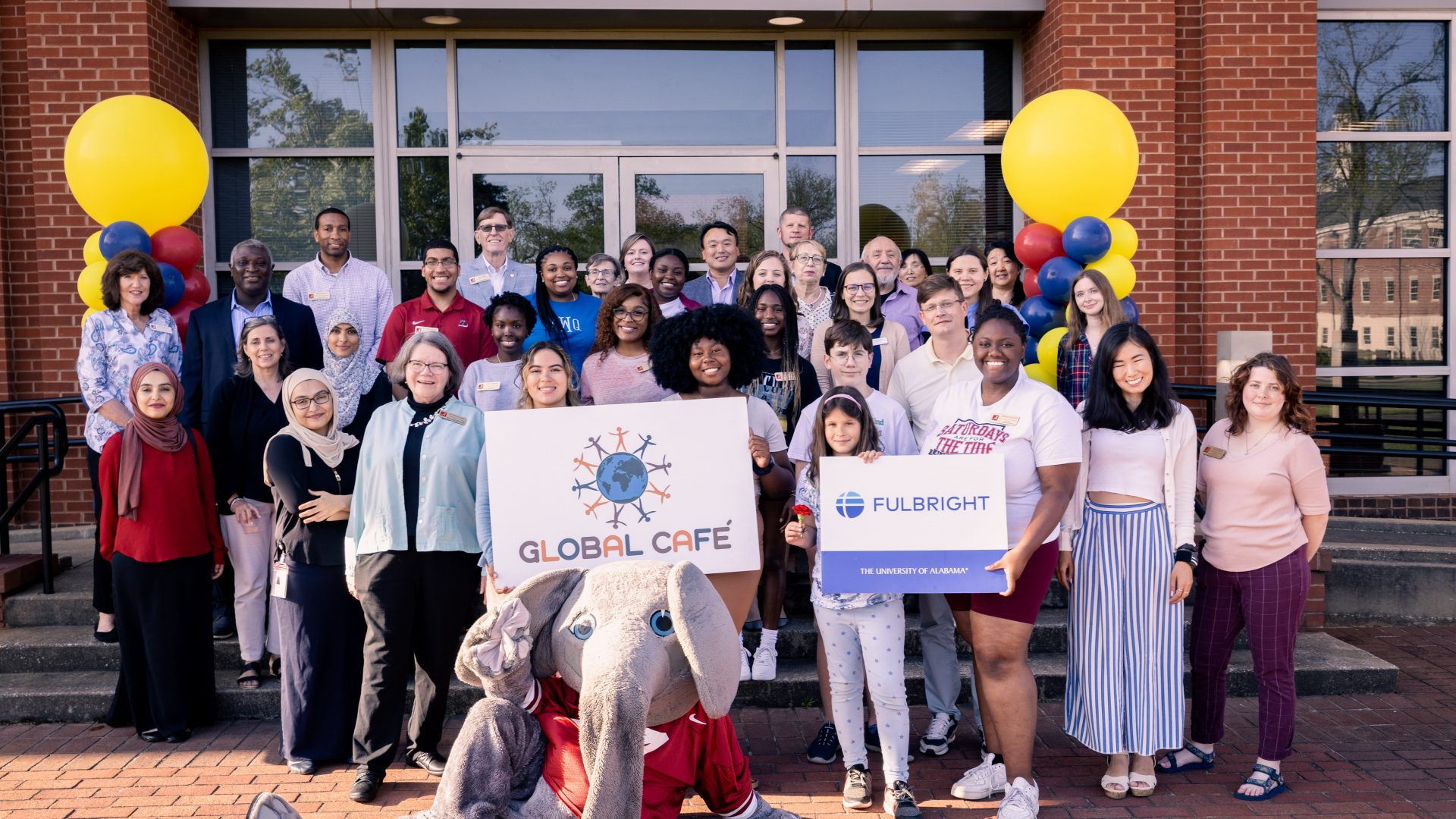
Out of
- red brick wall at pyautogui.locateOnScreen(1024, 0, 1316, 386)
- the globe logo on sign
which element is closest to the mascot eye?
the globe logo on sign

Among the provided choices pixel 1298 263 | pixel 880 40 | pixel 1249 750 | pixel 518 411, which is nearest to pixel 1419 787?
pixel 1249 750

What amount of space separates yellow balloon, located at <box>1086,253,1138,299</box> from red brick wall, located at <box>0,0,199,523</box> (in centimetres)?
705

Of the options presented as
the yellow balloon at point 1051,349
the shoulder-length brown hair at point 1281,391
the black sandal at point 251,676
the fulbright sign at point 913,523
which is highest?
the yellow balloon at point 1051,349

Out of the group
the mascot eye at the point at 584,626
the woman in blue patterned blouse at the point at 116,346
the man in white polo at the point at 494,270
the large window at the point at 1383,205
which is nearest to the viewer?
the mascot eye at the point at 584,626

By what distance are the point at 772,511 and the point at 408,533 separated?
1.81 m

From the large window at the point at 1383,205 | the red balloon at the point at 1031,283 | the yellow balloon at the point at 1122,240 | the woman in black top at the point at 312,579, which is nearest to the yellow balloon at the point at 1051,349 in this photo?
the red balloon at the point at 1031,283

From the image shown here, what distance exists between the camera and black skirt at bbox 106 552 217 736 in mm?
5668

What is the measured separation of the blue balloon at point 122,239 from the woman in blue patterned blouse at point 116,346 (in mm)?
224

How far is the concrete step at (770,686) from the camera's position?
603 centimetres

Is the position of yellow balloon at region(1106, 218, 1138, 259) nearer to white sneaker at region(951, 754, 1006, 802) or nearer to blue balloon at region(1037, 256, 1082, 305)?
blue balloon at region(1037, 256, 1082, 305)

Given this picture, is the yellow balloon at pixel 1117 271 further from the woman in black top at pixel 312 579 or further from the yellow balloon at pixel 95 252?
the yellow balloon at pixel 95 252

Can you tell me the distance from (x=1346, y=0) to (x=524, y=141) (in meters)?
7.06

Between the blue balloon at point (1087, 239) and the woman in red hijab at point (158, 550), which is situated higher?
the blue balloon at point (1087, 239)

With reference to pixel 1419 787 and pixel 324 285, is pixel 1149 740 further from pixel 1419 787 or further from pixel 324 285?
pixel 324 285
